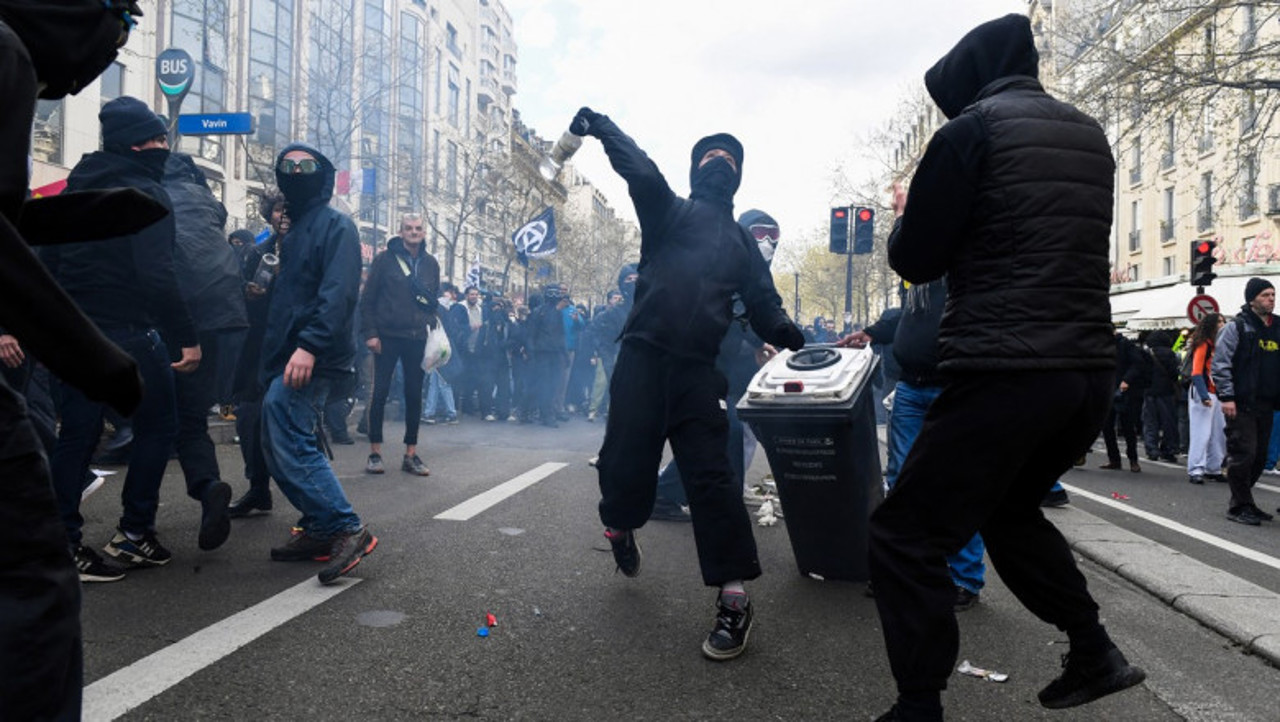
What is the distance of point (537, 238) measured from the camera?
61.3 ft

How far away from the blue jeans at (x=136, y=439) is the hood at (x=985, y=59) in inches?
142

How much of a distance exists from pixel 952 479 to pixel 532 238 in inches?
665

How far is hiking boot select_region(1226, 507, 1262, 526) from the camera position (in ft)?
25.1

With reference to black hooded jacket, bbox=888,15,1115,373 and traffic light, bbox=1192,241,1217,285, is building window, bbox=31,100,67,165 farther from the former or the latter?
traffic light, bbox=1192,241,1217,285

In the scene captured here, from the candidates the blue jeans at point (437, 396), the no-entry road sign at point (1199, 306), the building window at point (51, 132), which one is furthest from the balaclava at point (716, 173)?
the building window at point (51, 132)

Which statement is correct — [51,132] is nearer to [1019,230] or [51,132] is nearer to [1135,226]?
[1019,230]

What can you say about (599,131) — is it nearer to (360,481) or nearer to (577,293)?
(360,481)

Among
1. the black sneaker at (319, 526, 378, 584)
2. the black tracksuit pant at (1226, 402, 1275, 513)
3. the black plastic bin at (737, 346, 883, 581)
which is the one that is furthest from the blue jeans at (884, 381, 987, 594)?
the black tracksuit pant at (1226, 402, 1275, 513)

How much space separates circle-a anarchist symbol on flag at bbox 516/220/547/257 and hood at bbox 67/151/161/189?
47.0ft

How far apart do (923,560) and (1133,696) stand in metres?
1.43

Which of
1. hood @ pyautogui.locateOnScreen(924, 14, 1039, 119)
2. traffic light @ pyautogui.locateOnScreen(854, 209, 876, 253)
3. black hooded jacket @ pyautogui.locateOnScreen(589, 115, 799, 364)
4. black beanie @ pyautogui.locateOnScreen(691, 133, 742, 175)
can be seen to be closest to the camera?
hood @ pyautogui.locateOnScreen(924, 14, 1039, 119)

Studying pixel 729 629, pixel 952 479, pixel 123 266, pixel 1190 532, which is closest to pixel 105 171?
pixel 123 266

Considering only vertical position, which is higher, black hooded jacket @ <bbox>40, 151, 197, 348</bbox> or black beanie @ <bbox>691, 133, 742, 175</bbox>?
black beanie @ <bbox>691, 133, 742, 175</bbox>

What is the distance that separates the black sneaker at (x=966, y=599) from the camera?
4125mm
